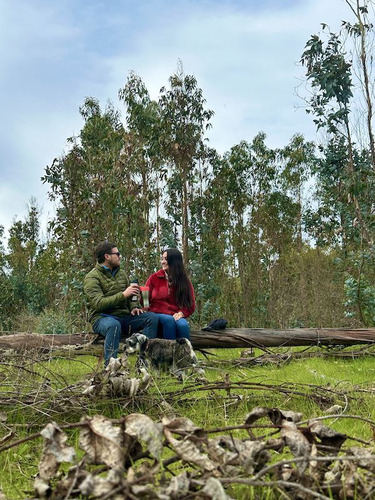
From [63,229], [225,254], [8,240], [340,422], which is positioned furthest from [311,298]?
[8,240]

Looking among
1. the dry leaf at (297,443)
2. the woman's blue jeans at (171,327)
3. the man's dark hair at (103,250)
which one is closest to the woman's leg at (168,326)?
the woman's blue jeans at (171,327)

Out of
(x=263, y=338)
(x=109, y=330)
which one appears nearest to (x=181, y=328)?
(x=109, y=330)

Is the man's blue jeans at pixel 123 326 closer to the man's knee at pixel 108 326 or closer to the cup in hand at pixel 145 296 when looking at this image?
the man's knee at pixel 108 326

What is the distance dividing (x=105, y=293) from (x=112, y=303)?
Result: 1.27 ft

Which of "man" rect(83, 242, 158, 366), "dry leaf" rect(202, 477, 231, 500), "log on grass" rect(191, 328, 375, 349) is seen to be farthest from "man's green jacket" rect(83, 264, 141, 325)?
"dry leaf" rect(202, 477, 231, 500)

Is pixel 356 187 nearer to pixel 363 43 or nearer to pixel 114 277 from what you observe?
pixel 363 43

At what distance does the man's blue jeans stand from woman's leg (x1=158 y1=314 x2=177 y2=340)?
10 cm

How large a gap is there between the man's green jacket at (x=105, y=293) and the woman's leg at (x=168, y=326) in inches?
14.5

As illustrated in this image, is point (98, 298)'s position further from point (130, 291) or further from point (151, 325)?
point (151, 325)

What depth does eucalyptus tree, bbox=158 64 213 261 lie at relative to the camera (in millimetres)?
14289

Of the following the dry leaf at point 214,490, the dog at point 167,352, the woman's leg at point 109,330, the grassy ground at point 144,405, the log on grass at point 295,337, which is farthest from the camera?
the log on grass at point 295,337

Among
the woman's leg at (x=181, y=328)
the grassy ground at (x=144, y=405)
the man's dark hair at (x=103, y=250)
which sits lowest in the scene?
the grassy ground at (x=144, y=405)

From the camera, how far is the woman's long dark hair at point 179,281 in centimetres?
722

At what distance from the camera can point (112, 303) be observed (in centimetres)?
656
